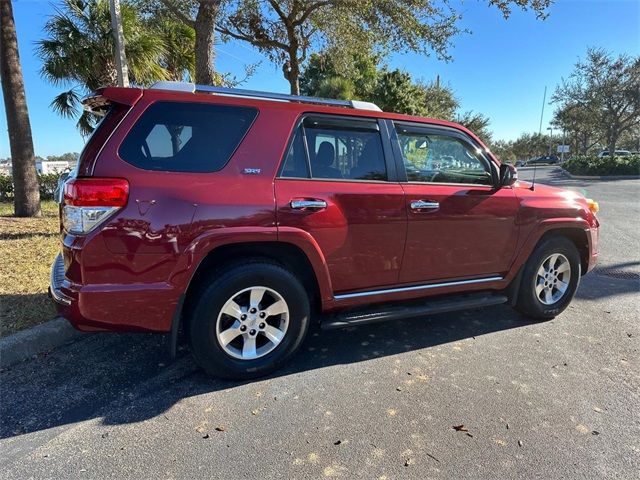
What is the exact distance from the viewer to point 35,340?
3.61 m

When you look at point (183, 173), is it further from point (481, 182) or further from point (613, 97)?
point (613, 97)

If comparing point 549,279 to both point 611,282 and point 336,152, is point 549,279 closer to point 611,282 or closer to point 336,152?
point 611,282

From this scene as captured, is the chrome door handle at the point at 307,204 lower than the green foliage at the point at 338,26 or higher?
lower

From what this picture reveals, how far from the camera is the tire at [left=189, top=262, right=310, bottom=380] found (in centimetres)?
309

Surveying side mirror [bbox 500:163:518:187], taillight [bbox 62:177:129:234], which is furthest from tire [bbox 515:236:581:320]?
taillight [bbox 62:177:129:234]

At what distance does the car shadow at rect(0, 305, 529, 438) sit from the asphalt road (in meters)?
0.01

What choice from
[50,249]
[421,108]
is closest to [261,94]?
[50,249]

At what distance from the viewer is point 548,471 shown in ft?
7.97

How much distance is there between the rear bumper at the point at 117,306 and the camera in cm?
284

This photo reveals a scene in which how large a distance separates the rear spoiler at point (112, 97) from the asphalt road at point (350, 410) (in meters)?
1.89

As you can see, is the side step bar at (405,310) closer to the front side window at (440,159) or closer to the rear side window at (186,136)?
the front side window at (440,159)

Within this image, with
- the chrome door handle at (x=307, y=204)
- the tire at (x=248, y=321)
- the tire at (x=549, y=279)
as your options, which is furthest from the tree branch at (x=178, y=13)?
the tire at (x=549, y=279)

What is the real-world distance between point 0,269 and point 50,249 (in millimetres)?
914

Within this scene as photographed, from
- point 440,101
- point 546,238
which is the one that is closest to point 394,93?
point 440,101
